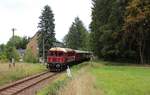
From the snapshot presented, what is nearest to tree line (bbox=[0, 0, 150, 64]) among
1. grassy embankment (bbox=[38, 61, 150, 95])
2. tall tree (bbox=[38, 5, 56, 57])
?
tall tree (bbox=[38, 5, 56, 57])

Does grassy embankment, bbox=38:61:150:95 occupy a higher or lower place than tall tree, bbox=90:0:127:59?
lower

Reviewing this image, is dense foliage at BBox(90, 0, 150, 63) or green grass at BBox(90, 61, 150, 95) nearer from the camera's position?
green grass at BBox(90, 61, 150, 95)

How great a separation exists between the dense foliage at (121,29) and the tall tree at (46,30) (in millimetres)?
18865

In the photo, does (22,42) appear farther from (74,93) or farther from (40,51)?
(74,93)

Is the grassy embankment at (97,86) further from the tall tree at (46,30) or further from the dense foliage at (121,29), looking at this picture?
the tall tree at (46,30)

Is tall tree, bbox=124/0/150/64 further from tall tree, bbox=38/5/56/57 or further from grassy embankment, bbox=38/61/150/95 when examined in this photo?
tall tree, bbox=38/5/56/57

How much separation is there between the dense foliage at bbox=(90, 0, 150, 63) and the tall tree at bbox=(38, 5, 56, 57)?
18.9m

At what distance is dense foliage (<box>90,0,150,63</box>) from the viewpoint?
63059mm

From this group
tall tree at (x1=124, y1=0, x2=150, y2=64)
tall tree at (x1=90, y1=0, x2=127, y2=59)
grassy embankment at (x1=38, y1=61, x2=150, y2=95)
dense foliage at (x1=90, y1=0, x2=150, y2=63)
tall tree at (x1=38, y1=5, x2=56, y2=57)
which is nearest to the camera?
grassy embankment at (x1=38, y1=61, x2=150, y2=95)

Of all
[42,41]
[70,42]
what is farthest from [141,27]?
[70,42]

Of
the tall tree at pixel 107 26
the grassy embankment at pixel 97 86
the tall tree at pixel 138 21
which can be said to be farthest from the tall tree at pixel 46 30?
the grassy embankment at pixel 97 86

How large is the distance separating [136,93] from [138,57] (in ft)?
164

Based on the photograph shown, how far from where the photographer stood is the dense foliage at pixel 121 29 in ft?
207

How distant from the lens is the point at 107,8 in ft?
240
